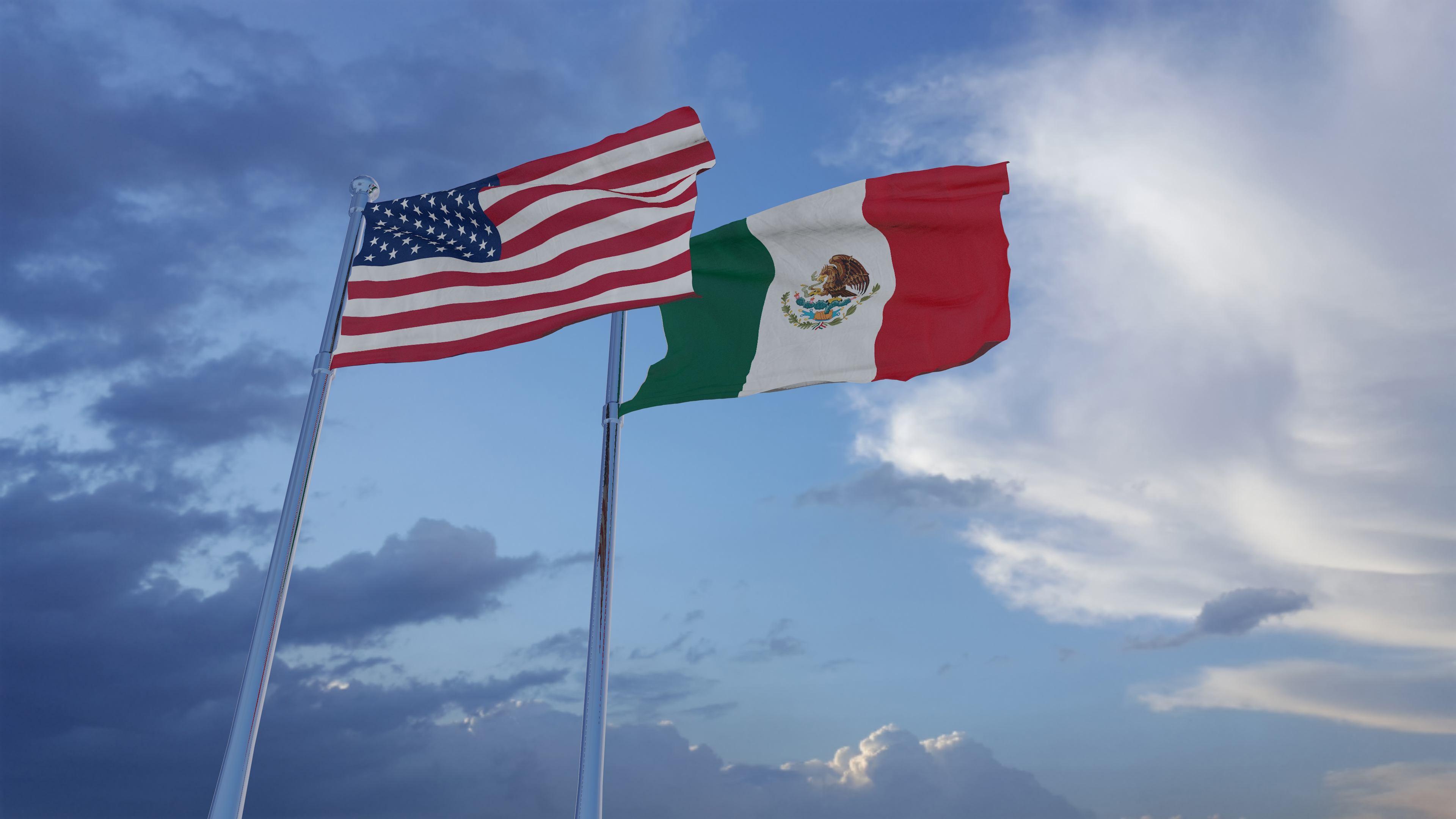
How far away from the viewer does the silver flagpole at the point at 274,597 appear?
10.4 meters

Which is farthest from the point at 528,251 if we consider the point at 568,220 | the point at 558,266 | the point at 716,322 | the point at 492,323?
the point at 716,322

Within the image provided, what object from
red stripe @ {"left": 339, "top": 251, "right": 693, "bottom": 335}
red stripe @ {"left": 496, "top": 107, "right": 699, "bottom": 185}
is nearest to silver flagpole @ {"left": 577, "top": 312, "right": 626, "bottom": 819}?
red stripe @ {"left": 339, "top": 251, "right": 693, "bottom": 335}

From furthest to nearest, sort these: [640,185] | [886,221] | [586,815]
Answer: [886,221]
[640,185]
[586,815]

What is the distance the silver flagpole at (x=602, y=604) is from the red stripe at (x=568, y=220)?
1402 millimetres

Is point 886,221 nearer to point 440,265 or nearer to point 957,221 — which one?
point 957,221

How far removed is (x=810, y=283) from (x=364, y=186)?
269 inches

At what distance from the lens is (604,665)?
38.9 ft

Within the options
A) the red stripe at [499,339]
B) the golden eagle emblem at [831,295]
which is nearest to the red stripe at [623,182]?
the red stripe at [499,339]

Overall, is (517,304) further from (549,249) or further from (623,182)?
(623,182)

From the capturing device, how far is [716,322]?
51.3ft

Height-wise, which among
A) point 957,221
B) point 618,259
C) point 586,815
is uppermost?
point 957,221

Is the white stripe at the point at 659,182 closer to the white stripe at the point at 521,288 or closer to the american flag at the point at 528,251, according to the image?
the american flag at the point at 528,251

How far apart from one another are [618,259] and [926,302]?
493cm

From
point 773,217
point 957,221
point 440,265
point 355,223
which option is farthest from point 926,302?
point 355,223
